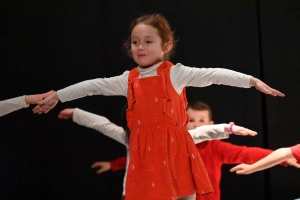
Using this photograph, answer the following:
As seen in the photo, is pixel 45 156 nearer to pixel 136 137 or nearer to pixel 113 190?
pixel 113 190

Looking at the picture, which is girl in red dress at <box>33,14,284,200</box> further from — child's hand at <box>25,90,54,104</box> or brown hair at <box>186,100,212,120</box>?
brown hair at <box>186,100,212,120</box>

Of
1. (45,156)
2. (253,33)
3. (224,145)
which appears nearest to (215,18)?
(253,33)

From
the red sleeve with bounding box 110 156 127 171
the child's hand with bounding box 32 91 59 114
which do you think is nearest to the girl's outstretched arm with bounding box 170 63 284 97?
the child's hand with bounding box 32 91 59 114

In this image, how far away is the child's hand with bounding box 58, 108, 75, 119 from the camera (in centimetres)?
213

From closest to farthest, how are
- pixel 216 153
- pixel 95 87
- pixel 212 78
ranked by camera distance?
pixel 212 78 → pixel 95 87 → pixel 216 153

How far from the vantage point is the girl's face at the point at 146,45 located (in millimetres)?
1540

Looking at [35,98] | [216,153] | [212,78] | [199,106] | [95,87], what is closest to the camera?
[212,78]

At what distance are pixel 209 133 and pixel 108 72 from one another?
0.70 m

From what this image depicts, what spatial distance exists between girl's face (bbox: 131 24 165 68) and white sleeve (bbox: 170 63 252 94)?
0.32ft

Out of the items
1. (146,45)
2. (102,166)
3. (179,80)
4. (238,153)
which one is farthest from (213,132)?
(102,166)

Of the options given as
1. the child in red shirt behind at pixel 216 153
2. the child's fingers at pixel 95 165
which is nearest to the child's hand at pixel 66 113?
the child's fingers at pixel 95 165

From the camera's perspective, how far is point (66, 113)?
2131 mm

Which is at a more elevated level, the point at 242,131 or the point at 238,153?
the point at 242,131

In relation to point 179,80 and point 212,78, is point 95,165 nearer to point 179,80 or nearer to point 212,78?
point 179,80
